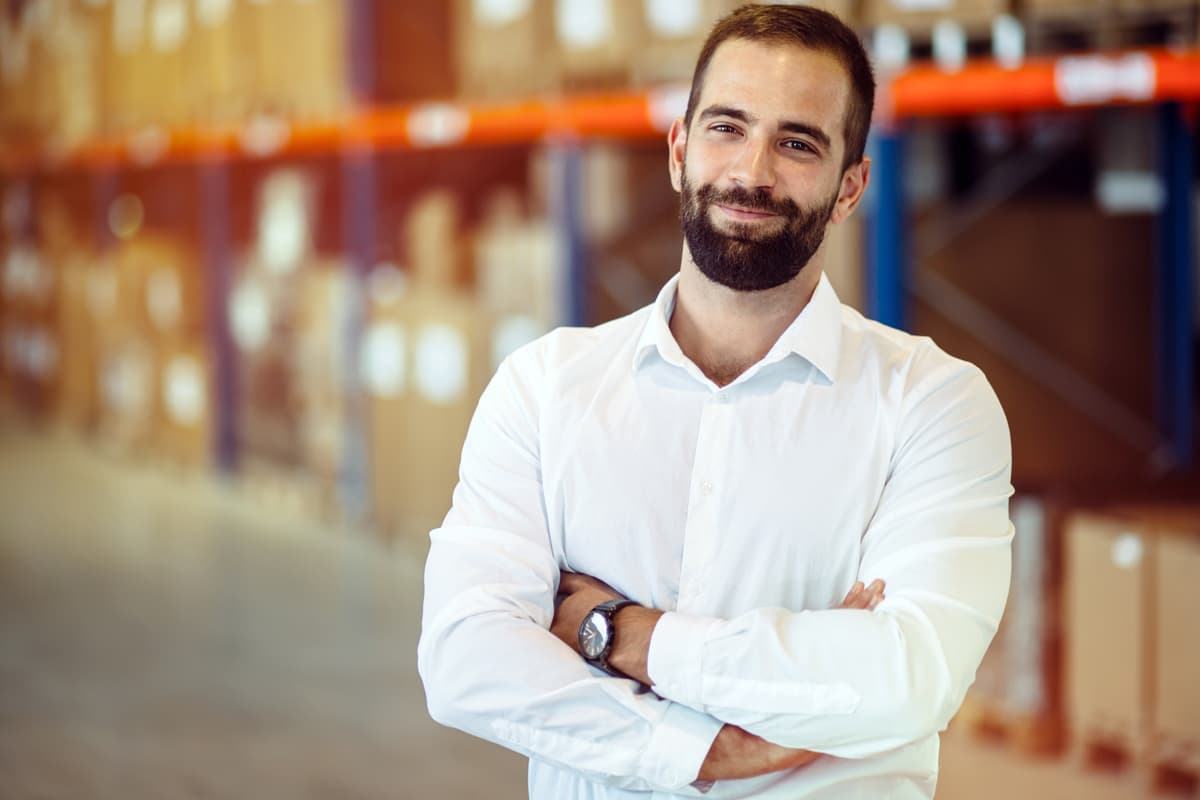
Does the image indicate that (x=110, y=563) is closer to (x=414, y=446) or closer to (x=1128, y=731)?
(x=414, y=446)

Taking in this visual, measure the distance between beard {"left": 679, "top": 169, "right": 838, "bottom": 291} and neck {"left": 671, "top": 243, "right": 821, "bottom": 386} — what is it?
0.05m

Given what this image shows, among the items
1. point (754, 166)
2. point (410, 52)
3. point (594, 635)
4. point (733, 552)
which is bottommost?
point (594, 635)

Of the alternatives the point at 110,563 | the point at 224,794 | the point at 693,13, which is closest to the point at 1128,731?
the point at 224,794

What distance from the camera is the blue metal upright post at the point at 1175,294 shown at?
469 cm

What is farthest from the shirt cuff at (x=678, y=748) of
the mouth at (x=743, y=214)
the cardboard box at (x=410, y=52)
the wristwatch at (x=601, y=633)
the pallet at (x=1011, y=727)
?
the cardboard box at (x=410, y=52)

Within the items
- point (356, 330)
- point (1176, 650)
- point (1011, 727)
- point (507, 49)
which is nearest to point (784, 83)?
point (1176, 650)

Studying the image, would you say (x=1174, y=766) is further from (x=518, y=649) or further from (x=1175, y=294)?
(x=518, y=649)

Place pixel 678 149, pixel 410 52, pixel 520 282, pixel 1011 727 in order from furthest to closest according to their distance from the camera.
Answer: pixel 410 52
pixel 520 282
pixel 1011 727
pixel 678 149

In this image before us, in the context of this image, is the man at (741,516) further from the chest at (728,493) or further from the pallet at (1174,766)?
the pallet at (1174,766)

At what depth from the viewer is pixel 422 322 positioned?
722 centimetres

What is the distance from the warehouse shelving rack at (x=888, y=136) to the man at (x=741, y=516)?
2564 millimetres

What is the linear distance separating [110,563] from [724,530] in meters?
5.91

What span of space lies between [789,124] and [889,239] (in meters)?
3.01

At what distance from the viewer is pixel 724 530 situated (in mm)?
1962
